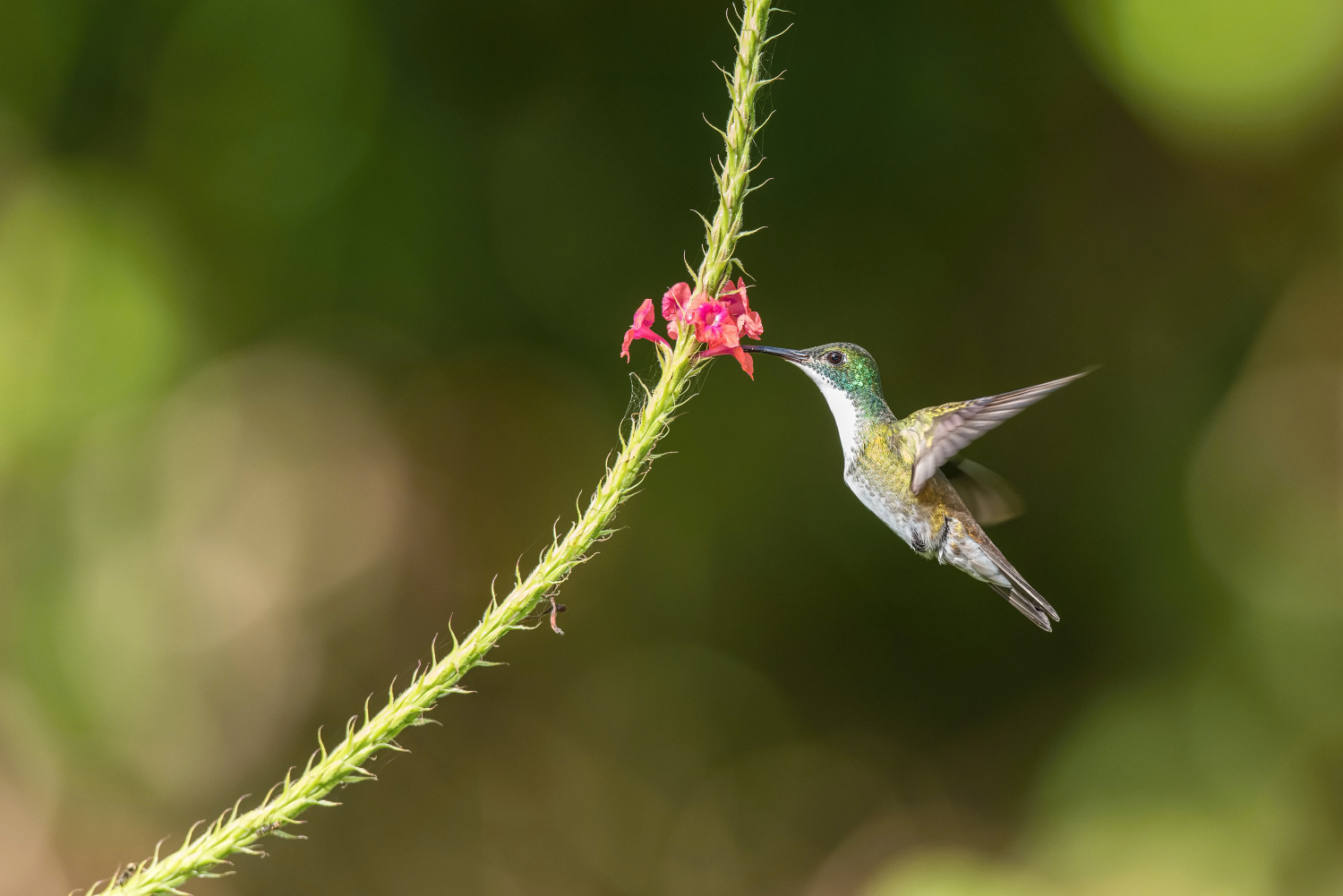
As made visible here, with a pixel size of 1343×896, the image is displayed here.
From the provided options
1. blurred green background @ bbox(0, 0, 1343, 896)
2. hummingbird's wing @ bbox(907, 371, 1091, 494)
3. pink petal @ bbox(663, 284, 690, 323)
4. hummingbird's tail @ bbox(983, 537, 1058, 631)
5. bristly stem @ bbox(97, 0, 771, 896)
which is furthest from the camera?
blurred green background @ bbox(0, 0, 1343, 896)

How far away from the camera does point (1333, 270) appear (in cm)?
422

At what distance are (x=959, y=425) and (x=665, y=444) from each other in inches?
103

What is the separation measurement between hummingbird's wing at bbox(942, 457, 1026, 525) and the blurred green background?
2.09 metres

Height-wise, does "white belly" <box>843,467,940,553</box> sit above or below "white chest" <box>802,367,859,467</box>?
below

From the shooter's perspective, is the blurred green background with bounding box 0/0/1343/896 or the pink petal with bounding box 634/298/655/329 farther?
the blurred green background with bounding box 0/0/1343/896

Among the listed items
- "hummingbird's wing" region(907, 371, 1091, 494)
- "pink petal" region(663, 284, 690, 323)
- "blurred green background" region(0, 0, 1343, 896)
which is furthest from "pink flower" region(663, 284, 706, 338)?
"blurred green background" region(0, 0, 1343, 896)

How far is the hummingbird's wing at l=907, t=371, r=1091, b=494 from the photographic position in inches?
68.1

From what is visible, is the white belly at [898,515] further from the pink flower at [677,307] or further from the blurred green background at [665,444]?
the blurred green background at [665,444]

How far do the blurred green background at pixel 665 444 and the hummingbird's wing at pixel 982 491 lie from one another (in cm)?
209

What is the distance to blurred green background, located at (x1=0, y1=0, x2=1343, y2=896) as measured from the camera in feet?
13.2

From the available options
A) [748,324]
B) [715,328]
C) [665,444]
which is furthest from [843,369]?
[665,444]

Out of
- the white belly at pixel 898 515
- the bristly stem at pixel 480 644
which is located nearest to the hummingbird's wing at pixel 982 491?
the white belly at pixel 898 515

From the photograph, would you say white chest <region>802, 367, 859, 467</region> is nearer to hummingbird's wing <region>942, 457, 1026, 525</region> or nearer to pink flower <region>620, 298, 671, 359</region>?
hummingbird's wing <region>942, 457, 1026, 525</region>

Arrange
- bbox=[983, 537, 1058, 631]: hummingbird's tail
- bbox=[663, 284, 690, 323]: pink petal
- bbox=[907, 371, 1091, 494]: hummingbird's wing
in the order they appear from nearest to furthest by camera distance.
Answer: bbox=[663, 284, 690, 323]: pink petal
bbox=[907, 371, 1091, 494]: hummingbird's wing
bbox=[983, 537, 1058, 631]: hummingbird's tail
